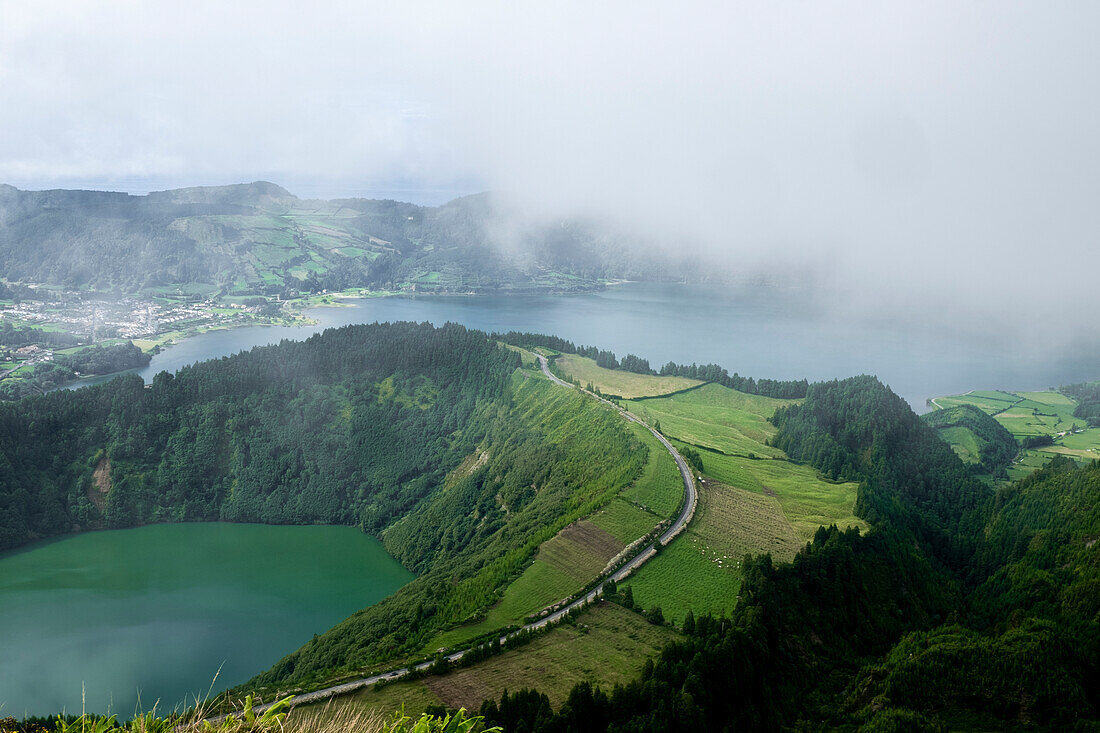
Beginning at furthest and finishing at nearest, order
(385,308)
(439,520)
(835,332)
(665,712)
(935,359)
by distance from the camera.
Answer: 1. (385,308)
2. (835,332)
3. (935,359)
4. (439,520)
5. (665,712)

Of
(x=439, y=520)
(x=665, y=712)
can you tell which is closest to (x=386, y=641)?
(x=665, y=712)

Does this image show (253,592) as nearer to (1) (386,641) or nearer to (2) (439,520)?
(2) (439,520)

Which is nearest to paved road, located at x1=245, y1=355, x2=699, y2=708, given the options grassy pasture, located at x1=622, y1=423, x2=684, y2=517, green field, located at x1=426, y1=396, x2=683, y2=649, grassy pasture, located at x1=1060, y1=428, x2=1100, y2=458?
grassy pasture, located at x1=622, y1=423, x2=684, y2=517

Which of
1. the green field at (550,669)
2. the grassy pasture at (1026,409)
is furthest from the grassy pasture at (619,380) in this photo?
the grassy pasture at (1026,409)

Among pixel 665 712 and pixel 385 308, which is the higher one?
pixel 385 308

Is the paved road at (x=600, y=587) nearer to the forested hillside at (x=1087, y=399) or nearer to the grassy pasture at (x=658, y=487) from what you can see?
the grassy pasture at (x=658, y=487)

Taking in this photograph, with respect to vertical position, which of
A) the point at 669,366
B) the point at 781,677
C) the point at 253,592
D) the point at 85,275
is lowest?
the point at 253,592
